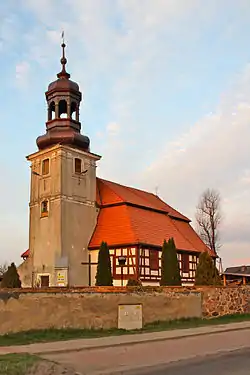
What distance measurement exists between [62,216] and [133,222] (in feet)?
17.5

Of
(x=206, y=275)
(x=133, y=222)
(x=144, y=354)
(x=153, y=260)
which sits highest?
(x=133, y=222)

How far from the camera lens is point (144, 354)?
11.7m

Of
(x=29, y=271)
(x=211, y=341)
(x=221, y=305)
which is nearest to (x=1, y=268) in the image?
(x=29, y=271)

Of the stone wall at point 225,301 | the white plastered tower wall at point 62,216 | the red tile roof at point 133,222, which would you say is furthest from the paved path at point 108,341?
the white plastered tower wall at point 62,216

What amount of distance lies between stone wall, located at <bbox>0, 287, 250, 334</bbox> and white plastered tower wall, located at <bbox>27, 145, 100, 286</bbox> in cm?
1437

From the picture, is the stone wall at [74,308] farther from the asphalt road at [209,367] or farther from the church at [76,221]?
the church at [76,221]

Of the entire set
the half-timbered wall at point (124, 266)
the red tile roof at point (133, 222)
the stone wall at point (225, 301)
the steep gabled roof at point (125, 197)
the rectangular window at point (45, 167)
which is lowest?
the stone wall at point (225, 301)

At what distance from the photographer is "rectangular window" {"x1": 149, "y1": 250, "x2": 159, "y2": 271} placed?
34.4 meters

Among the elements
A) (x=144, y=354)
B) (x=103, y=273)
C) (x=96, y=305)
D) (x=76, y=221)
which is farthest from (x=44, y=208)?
(x=144, y=354)

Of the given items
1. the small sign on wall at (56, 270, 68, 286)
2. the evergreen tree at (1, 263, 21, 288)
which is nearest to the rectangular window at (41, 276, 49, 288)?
the small sign on wall at (56, 270, 68, 286)

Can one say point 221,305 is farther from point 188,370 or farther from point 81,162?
point 81,162

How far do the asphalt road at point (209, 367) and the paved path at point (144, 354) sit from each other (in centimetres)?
8

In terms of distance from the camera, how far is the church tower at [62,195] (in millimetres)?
34625

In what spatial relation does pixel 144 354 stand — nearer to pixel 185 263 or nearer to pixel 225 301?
pixel 225 301
